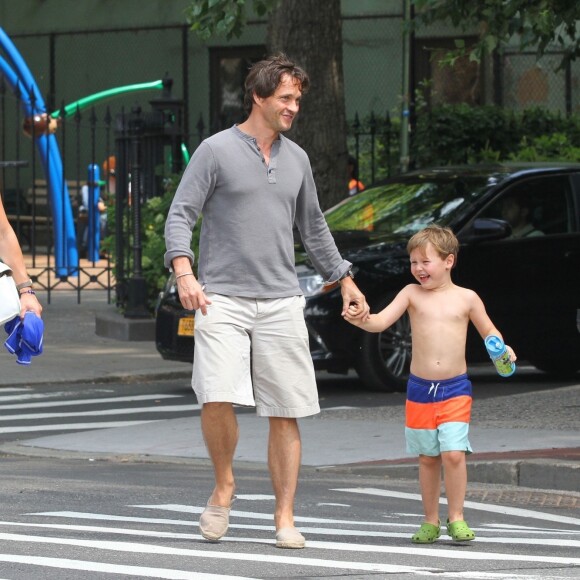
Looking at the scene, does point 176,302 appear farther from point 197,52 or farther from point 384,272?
point 197,52

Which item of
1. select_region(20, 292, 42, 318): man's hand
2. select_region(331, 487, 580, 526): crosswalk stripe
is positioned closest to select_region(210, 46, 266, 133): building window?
select_region(331, 487, 580, 526): crosswalk stripe

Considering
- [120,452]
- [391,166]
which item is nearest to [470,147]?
[391,166]

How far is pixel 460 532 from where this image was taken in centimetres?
689

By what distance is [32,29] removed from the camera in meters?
34.0

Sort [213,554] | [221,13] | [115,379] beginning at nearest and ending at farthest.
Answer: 1. [213,554]
2. [115,379]
3. [221,13]

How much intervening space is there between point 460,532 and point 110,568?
1.54 meters

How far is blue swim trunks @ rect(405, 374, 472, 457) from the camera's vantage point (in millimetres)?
6996

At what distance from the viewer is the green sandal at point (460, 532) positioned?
6.89 metres

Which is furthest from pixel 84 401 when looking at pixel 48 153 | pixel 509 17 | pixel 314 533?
pixel 48 153

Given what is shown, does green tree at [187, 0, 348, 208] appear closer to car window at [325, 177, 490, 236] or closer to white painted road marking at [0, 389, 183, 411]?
car window at [325, 177, 490, 236]

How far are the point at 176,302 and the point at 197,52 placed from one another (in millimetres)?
19800

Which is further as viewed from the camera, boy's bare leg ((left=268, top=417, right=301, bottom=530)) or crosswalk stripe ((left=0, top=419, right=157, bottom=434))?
crosswalk stripe ((left=0, top=419, right=157, bottom=434))

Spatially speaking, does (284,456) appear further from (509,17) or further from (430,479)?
(509,17)

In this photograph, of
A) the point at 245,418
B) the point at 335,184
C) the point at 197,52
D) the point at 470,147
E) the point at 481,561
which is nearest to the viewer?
the point at 481,561
